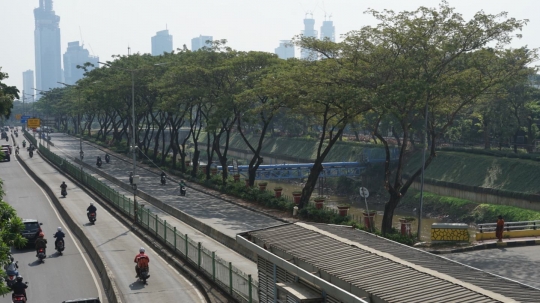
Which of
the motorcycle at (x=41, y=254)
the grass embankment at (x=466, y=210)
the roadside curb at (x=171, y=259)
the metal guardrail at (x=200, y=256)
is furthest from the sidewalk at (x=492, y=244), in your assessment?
the grass embankment at (x=466, y=210)

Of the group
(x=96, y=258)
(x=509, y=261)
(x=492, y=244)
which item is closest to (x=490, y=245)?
(x=492, y=244)

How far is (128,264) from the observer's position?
3169 cm

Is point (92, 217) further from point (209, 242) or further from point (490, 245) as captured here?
point (490, 245)

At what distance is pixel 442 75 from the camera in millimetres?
38688

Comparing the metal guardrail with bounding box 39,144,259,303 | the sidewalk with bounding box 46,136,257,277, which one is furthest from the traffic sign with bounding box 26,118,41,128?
the metal guardrail with bounding box 39,144,259,303

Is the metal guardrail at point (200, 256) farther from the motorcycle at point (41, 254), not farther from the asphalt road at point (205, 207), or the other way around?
the motorcycle at point (41, 254)

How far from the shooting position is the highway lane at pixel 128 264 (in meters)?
26.2

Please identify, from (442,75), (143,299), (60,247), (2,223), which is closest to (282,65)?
(442,75)

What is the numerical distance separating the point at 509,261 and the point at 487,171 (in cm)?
3957

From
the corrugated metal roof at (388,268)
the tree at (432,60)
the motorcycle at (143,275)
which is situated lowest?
the motorcycle at (143,275)

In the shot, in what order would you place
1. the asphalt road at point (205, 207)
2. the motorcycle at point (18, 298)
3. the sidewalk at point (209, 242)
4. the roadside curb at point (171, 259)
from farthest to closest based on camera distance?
the asphalt road at point (205, 207)
the sidewalk at point (209, 242)
the roadside curb at point (171, 259)
the motorcycle at point (18, 298)

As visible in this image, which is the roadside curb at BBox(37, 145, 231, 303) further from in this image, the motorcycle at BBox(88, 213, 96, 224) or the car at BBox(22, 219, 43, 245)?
the car at BBox(22, 219, 43, 245)

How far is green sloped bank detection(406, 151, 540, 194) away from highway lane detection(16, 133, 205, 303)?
38.4m

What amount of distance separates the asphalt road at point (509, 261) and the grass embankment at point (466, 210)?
24.0 m
